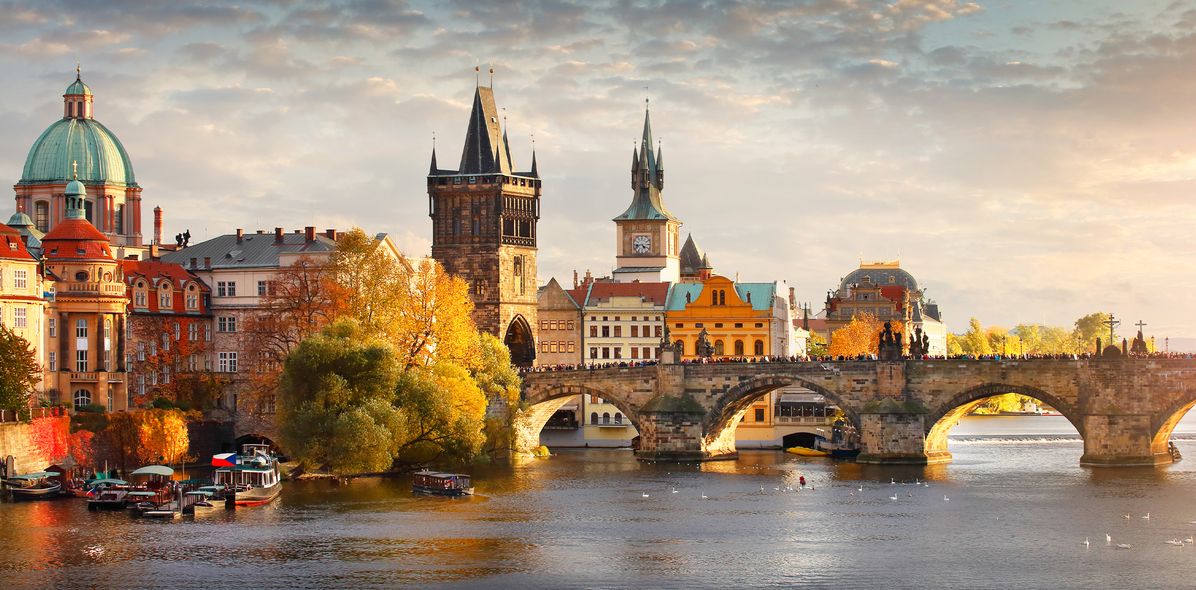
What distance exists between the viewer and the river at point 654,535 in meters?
72.2

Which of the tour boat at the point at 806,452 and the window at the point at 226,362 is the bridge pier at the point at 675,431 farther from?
the window at the point at 226,362

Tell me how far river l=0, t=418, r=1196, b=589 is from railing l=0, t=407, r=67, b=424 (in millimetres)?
6378

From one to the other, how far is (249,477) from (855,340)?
276ft

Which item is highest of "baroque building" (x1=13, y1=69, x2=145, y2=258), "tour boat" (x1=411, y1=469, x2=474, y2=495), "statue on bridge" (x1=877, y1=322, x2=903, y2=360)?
"baroque building" (x1=13, y1=69, x2=145, y2=258)

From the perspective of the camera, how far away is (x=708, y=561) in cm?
7650

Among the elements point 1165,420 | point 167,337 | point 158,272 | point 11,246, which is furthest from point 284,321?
point 1165,420

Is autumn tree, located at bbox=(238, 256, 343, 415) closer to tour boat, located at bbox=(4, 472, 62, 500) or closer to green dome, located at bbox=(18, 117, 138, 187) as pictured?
tour boat, located at bbox=(4, 472, 62, 500)

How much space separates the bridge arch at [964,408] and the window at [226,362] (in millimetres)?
43448

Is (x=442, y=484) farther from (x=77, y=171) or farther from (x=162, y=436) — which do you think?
(x=77, y=171)

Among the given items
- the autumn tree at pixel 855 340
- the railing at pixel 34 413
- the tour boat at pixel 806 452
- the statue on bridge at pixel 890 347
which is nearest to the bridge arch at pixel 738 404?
the statue on bridge at pixel 890 347

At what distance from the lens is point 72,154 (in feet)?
473

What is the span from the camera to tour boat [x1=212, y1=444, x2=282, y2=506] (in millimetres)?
92375

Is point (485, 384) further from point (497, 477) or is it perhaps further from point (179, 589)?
point (179, 589)

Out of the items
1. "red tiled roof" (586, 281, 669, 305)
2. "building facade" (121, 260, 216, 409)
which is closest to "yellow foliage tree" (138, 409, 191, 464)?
"building facade" (121, 260, 216, 409)
